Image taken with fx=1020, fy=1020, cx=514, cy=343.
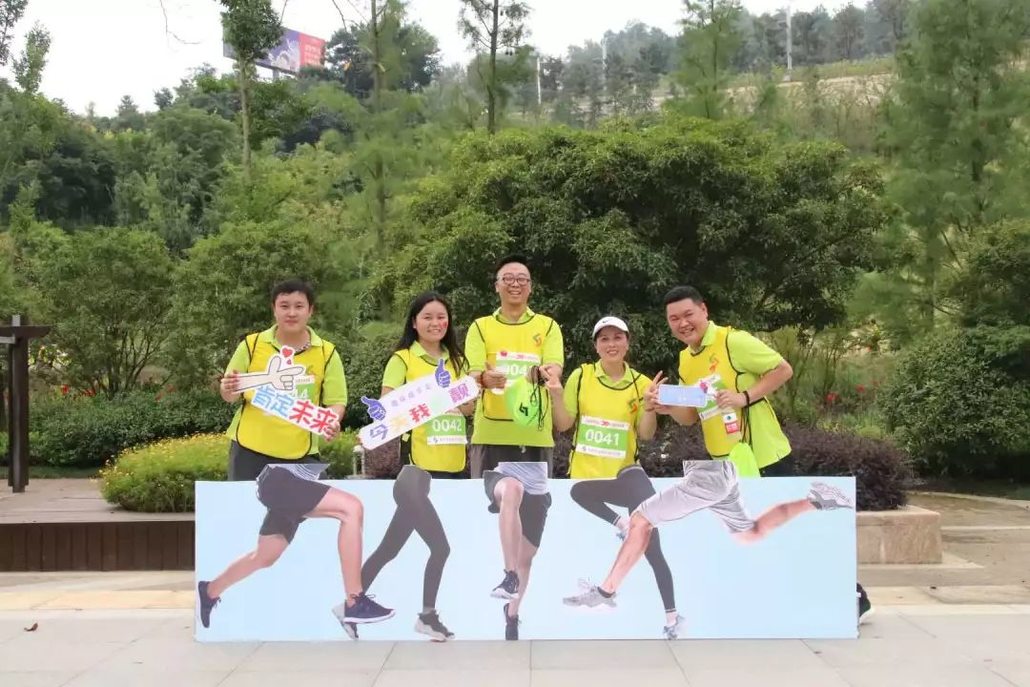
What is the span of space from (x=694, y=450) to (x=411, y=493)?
393 centimetres

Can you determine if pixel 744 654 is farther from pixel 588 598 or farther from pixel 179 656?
pixel 179 656

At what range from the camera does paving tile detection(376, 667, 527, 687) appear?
4.30 m

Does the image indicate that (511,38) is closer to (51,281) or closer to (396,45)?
(396,45)

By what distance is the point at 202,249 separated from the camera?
55.6 feet

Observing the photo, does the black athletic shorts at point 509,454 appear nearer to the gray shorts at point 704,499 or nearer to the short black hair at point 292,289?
the gray shorts at point 704,499

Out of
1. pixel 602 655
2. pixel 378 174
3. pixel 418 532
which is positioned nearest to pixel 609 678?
pixel 602 655

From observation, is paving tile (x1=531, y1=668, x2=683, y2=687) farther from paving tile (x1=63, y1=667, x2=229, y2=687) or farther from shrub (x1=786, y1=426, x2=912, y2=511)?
shrub (x1=786, y1=426, x2=912, y2=511)

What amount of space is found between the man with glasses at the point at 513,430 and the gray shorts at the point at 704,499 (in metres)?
0.55

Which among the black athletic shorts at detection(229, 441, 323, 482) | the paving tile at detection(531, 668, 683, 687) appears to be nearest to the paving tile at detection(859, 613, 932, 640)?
the paving tile at detection(531, 668, 683, 687)

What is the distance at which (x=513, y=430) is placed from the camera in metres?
5.21

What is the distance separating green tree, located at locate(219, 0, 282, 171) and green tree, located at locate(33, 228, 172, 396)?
9.21ft

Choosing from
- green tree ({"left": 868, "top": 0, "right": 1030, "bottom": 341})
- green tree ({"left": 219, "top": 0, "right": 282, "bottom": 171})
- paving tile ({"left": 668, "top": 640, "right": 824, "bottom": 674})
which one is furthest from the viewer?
green tree ({"left": 868, "top": 0, "right": 1030, "bottom": 341})

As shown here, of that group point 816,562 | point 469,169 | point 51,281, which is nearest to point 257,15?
point 469,169

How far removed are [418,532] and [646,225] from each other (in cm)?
682
